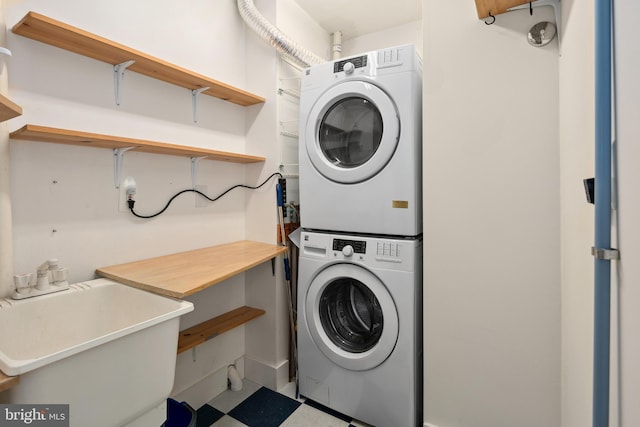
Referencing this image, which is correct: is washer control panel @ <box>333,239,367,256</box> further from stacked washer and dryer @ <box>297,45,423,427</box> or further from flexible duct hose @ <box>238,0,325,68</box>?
flexible duct hose @ <box>238,0,325,68</box>

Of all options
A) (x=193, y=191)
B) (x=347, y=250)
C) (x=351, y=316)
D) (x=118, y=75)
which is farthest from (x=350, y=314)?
(x=118, y=75)

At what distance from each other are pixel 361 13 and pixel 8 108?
2389 millimetres

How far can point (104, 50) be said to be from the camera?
1.44 m

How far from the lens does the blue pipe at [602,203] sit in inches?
24.8

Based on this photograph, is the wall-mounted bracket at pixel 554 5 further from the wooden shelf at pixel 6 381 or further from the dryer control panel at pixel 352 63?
the wooden shelf at pixel 6 381

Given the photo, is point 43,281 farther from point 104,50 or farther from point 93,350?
point 104,50

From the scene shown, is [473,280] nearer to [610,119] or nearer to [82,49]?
[610,119]

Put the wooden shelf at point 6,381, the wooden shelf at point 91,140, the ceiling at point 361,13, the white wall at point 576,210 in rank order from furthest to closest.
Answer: the ceiling at point 361,13
the wooden shelf at point 91,140
the white wall at point 576,210
the wooden shelf at point 6,381

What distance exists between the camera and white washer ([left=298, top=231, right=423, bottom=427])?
63.4 inches

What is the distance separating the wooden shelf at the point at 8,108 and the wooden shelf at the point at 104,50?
0.48 meters

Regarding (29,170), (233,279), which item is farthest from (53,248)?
(233,279)

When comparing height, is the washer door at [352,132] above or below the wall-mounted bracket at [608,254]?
above

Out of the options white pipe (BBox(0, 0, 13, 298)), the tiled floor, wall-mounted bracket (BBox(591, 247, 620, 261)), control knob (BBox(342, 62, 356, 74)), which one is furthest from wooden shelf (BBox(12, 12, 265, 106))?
the tiled floor

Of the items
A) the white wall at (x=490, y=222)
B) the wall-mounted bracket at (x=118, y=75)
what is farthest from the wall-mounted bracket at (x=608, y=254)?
the wall-mounted bracket at (x=118, y=75)
